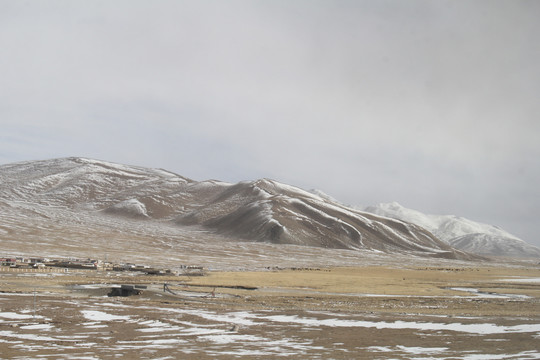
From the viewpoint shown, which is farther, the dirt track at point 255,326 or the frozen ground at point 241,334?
the dirt track at point 255,326

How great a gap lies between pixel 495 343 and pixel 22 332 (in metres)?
23.2

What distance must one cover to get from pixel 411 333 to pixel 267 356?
1006 cm

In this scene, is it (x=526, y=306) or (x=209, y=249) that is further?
(x=209, y=249)

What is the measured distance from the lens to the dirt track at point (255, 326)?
22.8 metres

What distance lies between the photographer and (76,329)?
27.2 metres

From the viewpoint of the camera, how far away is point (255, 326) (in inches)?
1180

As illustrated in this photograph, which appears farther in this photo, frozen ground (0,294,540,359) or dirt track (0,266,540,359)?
dirt track (0,266,540,359)

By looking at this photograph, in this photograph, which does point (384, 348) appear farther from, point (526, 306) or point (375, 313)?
point (526, 306)

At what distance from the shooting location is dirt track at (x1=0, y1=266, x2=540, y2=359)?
22.8 metres

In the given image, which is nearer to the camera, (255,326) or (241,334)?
(241,334)

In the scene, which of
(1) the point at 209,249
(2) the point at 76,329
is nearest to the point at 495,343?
(2) the point at 76,329

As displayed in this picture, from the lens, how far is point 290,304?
1656 inches

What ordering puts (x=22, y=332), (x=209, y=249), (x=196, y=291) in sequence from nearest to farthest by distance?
(x=22, y=332) < (x=196, y=291) < (x=209, y=249)

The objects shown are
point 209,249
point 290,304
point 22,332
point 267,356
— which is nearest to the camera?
point 267,356
